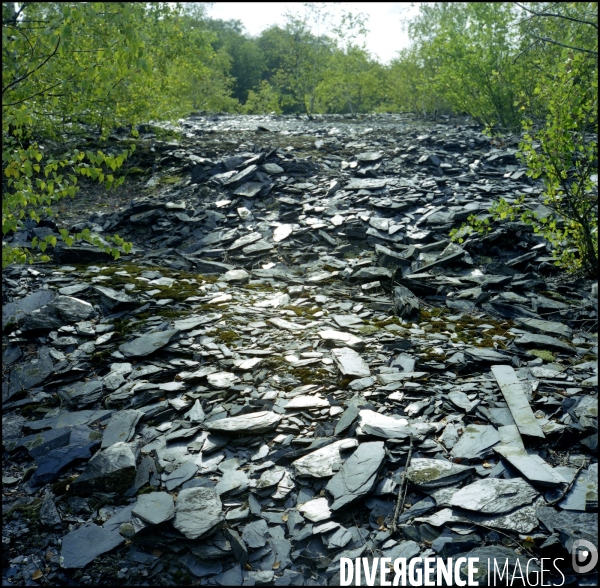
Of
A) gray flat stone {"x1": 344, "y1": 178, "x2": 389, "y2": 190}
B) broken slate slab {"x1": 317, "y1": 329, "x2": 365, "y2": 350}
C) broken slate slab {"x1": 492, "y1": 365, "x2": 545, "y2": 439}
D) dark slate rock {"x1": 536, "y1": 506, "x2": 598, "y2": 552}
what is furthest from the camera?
gray flat stone {"x1": 344, "y1": 178, "x2": 389, "y2": 190}

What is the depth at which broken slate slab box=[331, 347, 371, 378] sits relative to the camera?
5.72 m

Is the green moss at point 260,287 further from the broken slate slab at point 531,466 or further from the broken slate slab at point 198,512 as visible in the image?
the broken slate slab at point 531,466

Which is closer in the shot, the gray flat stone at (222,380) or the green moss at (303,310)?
the gray flat stone at (222,380)

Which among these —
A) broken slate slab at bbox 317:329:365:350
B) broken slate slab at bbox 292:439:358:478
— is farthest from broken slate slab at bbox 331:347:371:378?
broken slate slab at bbox 292:439:358:478

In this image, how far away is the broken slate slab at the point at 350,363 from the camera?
5.72 metres

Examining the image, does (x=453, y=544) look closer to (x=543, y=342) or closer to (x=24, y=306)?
(x=543, y=342)

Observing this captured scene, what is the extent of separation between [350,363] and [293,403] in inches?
39.8

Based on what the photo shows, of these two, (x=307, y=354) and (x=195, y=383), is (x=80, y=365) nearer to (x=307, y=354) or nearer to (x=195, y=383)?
(x=195, y=383)

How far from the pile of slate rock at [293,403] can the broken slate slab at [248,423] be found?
3 centimetres

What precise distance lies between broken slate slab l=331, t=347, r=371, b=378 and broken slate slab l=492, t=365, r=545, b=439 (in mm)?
1447

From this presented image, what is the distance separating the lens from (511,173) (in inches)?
563

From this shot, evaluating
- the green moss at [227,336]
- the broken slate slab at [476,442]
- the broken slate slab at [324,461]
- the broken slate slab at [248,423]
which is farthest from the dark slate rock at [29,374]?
the broken slate slab at [476,442]

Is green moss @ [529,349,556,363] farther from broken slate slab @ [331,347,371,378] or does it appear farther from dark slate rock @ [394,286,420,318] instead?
broken slate slab @ [331,347,371,378]

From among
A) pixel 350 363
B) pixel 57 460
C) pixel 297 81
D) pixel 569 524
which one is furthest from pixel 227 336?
pixel 297 81
